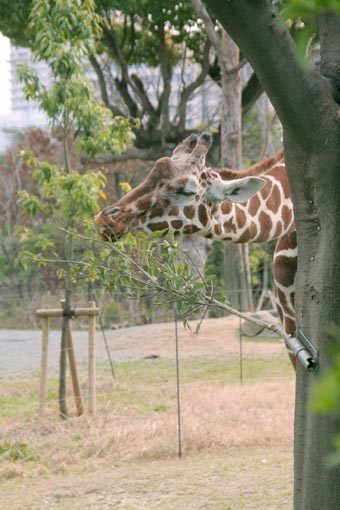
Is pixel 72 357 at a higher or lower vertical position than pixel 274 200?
lower

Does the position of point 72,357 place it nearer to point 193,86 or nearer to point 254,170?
point 254,170

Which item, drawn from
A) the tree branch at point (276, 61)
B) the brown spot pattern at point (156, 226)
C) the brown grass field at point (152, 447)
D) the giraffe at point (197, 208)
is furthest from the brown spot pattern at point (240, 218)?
the tree branch at point (276, 61)

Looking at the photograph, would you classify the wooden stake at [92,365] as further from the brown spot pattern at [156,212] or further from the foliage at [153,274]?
the foliage at [153,274]

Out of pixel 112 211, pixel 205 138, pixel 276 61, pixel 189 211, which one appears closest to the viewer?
pixel 276 61

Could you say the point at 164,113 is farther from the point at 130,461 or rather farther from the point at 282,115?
the point at 282,115

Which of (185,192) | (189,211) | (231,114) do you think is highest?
(231,114)

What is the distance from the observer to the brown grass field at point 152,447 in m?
5.70

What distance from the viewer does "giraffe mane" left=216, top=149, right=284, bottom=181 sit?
5.21 metres

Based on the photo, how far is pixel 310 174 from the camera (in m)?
3.33

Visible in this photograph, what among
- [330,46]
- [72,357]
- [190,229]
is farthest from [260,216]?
[72,357]

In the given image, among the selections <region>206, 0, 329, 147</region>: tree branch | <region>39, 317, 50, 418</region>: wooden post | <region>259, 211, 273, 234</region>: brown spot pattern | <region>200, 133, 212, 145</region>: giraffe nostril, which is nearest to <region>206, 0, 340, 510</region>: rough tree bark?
<region>206, 0, 329, 147</region>: tree branch

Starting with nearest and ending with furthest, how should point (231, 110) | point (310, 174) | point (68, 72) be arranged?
point (310, 174), point (68, 72), point (231, 110)

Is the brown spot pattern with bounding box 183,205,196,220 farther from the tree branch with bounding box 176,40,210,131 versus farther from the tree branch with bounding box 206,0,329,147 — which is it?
the tree branch with bounding box 176,40,210,131

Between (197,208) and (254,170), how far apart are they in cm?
61
